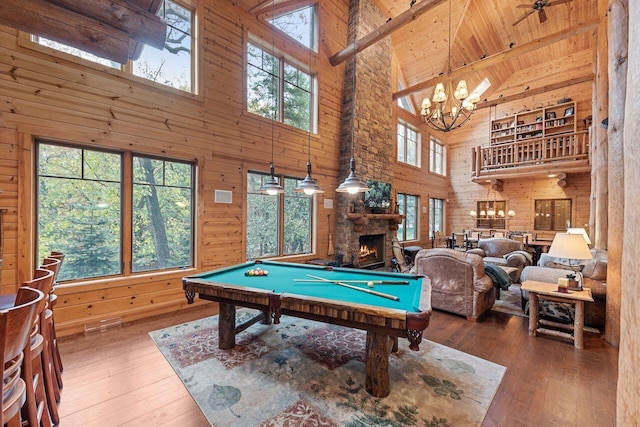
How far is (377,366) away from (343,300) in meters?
0.60

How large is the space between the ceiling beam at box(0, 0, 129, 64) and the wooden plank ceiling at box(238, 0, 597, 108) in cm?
727

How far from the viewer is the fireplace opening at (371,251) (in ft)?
23.4

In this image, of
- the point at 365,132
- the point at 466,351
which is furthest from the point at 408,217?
the point at 466,351

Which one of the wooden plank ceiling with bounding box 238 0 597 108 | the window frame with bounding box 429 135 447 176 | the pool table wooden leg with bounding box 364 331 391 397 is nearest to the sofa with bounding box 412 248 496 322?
the pool table wooden leg with bounding box 364 331 391 397

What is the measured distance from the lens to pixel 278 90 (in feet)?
18.5

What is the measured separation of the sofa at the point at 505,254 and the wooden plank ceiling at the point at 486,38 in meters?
4.50

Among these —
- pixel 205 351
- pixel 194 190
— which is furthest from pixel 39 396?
pixel 194 190

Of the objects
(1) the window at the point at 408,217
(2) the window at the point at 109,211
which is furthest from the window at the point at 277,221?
(1) the window at the point at 408,217

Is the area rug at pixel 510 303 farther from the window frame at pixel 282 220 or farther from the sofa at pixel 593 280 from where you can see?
the window frame at pixel 282 220

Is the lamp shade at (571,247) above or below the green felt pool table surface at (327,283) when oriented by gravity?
above

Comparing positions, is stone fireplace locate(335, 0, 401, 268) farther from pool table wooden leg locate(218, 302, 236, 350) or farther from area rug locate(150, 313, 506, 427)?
pool table wooden leg locate(218, 302, 236, 350)

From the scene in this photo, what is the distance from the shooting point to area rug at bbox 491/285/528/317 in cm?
427

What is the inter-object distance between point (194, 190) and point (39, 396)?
3.07 metres

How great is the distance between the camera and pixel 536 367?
105 inches
